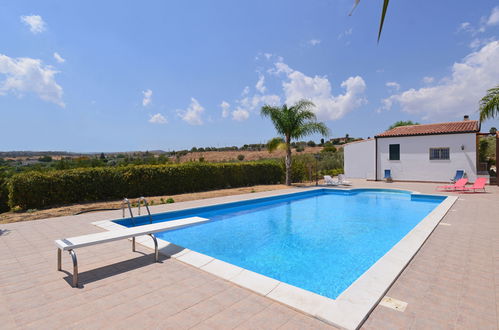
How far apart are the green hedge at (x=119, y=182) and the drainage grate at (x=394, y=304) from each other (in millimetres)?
12680

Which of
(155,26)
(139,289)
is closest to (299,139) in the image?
(155,26)

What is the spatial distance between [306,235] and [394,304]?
4602 mm

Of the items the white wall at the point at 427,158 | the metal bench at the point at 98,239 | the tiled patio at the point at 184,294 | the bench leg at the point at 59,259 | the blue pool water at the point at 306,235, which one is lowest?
the blue pool water at the point at 306,235

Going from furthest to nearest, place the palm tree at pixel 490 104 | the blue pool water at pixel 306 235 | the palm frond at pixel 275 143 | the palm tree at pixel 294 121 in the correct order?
the palm frond at pixel 275 143 → the palm tree at pixel 294 121 → the palm tree at pixel 490 104 → the blue pool water at pixel 306 235

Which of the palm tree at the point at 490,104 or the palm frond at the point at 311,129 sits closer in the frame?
the palm tree at the point at 490,104

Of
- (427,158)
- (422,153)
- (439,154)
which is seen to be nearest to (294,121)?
(422,153)

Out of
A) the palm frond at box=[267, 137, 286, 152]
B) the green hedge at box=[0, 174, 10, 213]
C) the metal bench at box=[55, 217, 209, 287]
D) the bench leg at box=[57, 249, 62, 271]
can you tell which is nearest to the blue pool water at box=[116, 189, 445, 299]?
the metal bench at box=[55, 217, 209, 287]

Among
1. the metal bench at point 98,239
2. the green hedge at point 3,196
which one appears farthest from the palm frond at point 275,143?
the green hedge at point 3,196

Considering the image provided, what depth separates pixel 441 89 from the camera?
654 inches

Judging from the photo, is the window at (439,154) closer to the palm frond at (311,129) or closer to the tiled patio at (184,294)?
the palm frond at (311,129)

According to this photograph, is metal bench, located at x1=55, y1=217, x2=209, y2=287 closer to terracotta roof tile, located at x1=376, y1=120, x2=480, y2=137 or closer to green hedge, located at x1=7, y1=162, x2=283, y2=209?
green hedge, located at x1=7, y1=162, x2=283, y2=209

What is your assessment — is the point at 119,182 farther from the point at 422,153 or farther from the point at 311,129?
the point at 422,153

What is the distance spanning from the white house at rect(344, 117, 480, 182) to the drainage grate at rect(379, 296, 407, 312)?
18.6 metres

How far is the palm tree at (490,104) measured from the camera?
972cm
